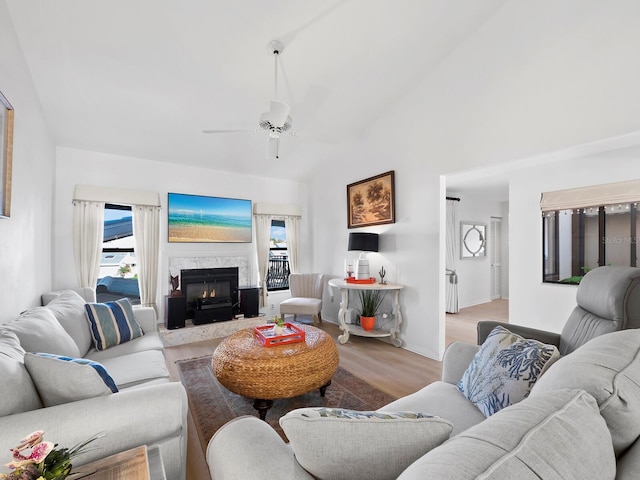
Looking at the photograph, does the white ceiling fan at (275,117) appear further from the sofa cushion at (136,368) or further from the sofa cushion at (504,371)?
the sofa cushion at (504,371)

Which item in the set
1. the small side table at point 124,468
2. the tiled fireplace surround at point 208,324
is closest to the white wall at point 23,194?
the tiled fireplace surround at point 208,324

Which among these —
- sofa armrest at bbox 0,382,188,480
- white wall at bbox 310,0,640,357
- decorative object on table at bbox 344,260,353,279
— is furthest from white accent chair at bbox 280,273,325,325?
sofa armrest at bbox 0,382,188,480

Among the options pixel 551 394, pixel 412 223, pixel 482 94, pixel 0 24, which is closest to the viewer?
pixel 551 394

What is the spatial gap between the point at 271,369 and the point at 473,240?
5.74 metres

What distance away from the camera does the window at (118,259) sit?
4.20 metres

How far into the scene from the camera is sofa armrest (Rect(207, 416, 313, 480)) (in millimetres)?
816

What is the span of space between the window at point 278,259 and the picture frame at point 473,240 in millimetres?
3673

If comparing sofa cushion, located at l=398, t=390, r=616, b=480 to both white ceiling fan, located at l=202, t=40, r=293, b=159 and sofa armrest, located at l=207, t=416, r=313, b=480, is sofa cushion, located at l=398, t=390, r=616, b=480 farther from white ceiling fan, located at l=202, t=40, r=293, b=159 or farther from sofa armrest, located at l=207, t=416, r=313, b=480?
white ceiling fan, located at l=202, t=40, r=293, b=159

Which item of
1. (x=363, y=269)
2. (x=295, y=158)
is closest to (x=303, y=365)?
(x=363, y=269)

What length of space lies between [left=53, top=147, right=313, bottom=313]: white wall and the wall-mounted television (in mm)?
113

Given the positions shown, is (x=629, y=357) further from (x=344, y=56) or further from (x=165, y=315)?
(x=165, y=315)

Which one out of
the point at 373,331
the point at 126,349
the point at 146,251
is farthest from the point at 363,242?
the point at 146,251

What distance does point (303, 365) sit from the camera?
2137 mm

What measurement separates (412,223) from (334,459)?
3276mm
